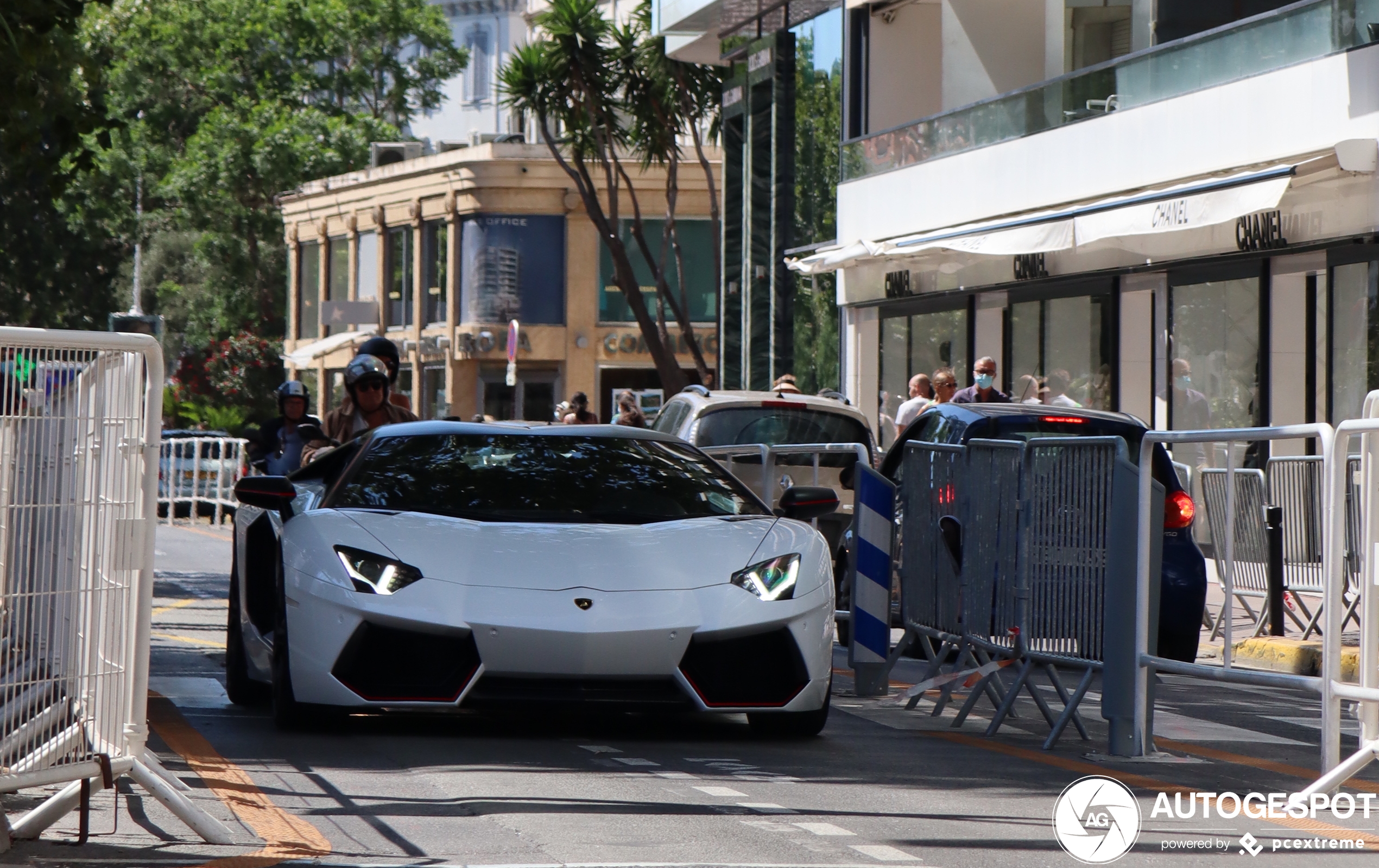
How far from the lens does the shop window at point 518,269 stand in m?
51.6

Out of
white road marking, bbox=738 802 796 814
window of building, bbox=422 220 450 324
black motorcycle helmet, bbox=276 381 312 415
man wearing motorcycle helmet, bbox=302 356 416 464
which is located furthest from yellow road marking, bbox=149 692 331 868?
window of building, bbox=422 220 450 324

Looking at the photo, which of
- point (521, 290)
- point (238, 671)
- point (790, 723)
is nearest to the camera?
point (790, 723)

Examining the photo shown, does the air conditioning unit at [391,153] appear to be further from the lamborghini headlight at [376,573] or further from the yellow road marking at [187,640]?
the lamborghini headlight at [376,573]

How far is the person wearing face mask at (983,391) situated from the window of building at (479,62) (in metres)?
70.7

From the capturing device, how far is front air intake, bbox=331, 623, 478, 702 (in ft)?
26.3

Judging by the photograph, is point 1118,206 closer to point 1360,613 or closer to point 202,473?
point 1360,613

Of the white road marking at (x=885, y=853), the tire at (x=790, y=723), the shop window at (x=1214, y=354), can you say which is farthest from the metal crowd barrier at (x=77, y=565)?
the shop window at (x=1214, y=354)

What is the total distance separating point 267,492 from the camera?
29.2 feet

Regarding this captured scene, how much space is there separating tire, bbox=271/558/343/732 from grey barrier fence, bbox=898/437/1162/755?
2792 millimetres

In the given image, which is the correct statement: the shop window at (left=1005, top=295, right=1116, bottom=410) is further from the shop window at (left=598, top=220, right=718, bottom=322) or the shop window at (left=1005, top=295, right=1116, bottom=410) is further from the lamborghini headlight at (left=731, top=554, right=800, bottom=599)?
the shop window at (left=598, top=220, right=718, bottom=322)

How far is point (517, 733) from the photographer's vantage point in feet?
28.1

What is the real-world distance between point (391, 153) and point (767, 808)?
54.1 m

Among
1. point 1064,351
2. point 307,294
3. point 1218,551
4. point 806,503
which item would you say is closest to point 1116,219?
point 1064,351

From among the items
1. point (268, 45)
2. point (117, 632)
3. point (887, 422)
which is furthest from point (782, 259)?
point (268, 45)
